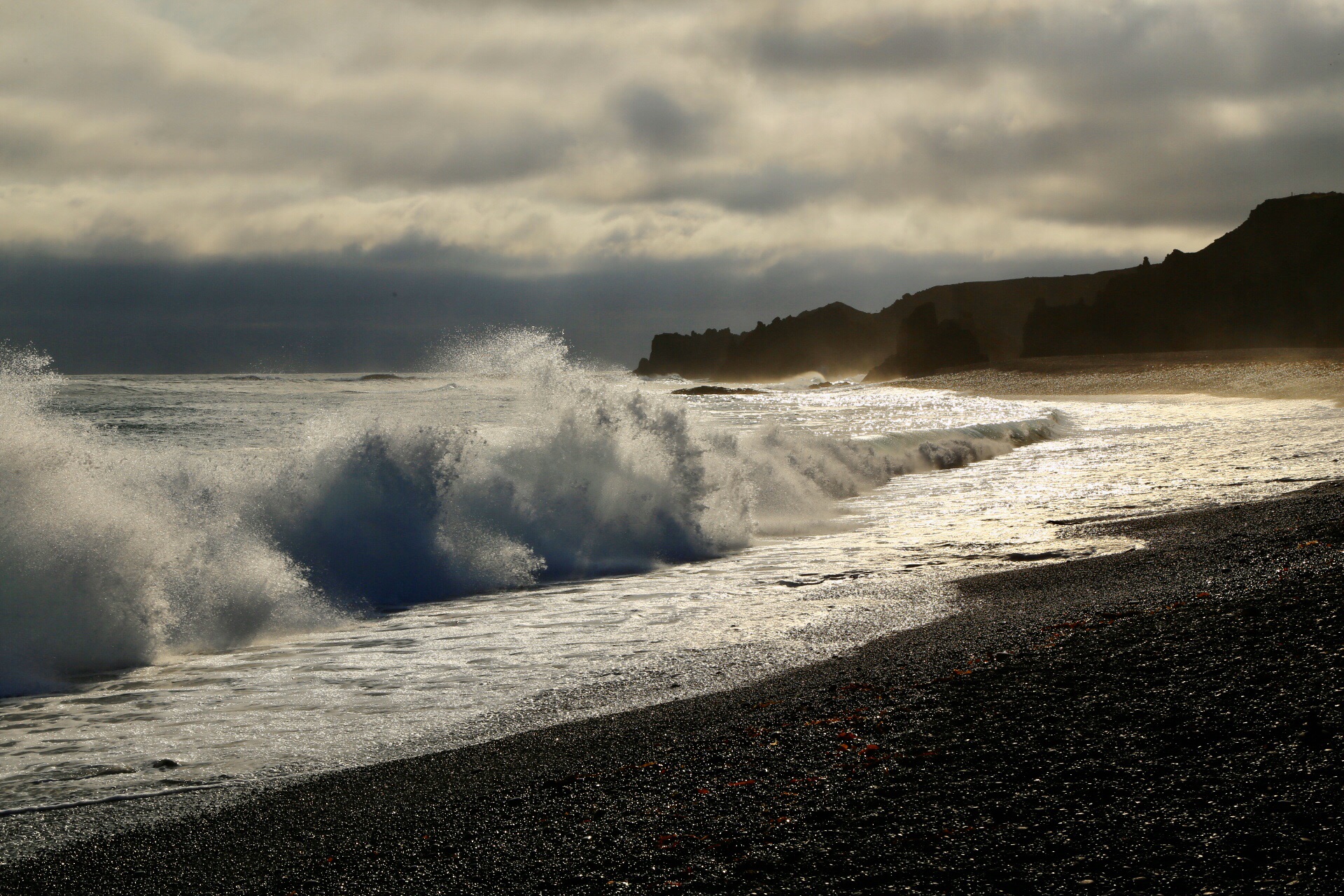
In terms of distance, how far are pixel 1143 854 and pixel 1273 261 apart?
105 metres

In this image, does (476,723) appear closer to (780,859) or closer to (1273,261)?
(780,859)

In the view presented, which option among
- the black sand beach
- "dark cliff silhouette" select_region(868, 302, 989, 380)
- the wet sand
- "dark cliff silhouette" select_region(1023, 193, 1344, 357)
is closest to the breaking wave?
the black sand beach

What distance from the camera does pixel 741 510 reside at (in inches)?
503

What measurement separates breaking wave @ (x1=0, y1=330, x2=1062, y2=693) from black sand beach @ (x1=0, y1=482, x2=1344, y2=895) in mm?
3964

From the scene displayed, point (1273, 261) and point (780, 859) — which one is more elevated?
point (1273, 261)

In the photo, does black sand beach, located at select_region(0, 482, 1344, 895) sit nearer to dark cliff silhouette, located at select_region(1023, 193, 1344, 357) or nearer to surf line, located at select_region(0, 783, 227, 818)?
surf line, located at select_region(0, 783, 227, 818)

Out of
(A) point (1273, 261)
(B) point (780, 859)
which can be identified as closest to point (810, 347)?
(A) point (1273, 261)

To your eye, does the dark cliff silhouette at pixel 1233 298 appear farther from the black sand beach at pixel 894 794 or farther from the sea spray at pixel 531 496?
the black sand beach at pixel 894 794

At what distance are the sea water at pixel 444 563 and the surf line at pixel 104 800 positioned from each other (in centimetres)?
4

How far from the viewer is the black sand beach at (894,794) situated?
2734 millimetres

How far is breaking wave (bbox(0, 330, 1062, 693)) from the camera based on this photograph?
730cm

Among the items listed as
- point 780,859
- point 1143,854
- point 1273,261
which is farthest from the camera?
point 1273,261

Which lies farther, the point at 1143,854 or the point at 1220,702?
the point at 1220,702

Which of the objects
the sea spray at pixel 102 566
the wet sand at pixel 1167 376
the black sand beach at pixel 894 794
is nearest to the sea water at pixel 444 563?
the sea spray at pixel 102 566
